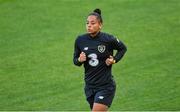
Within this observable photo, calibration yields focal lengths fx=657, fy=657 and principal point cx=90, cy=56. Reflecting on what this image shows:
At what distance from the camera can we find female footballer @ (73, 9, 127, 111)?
358 inches

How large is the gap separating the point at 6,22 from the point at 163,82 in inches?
227

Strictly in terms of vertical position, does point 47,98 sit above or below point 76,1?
below

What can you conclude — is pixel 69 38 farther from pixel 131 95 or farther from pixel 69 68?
pixel 131 95

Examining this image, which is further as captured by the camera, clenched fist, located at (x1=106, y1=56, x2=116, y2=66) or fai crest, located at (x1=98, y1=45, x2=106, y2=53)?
fai crest, located at (x1=98, y1=45, x2=106, y2=53)

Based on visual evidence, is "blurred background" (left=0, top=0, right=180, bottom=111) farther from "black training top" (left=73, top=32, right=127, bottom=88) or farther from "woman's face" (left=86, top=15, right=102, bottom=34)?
"woman's face" (left=86, top=15, right=102, bottom=34)

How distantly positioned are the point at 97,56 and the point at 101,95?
549 millimetres

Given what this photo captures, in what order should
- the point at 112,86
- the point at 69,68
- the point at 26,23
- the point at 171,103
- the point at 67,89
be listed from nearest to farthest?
the point at 112,86 < the point at 171,103 < the point at 67,89 < the point at 69,68 < the point at 26,23

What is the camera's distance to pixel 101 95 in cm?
909

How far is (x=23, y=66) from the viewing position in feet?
51.5

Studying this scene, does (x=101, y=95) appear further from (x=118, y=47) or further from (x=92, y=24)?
(x=92, y=24)

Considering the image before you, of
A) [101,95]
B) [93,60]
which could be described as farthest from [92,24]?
[101,95]

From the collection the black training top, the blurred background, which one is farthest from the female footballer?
the blurred background

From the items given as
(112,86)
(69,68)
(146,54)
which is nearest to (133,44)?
(146,54)

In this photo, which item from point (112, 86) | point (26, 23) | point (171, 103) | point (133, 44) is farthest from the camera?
point (26, 23)
